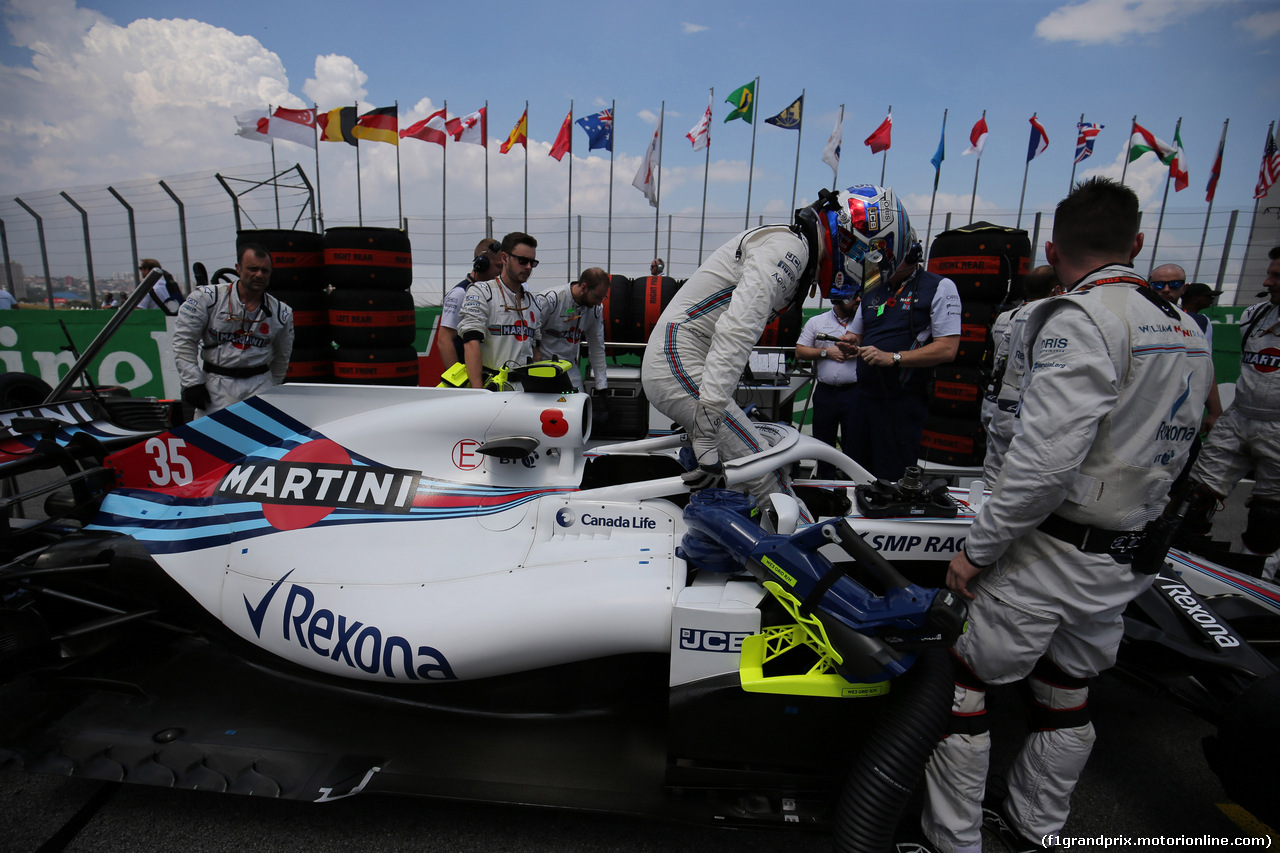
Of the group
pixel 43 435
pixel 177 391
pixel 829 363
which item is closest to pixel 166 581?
pixel 43 435

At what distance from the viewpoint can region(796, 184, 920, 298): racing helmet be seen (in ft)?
8.47

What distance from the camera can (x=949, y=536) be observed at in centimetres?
228

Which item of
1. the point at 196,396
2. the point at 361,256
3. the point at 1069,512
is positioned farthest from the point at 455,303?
the point at 1069,512

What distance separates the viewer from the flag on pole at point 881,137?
50.3ft

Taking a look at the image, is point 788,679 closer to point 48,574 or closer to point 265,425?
point 265,425

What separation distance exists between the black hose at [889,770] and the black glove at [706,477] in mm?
989

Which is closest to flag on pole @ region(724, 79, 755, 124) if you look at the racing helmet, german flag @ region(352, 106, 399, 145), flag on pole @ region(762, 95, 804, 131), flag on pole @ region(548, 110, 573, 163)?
flag on pole @ region(762, 95, 804, 131)

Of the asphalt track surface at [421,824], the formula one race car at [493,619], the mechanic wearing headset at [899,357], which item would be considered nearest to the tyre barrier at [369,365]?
the formula one race car at [493,619]

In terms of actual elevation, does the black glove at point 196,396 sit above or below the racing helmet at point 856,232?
below

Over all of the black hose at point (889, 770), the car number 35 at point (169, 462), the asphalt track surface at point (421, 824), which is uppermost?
the car number 35 at point (169, 462)

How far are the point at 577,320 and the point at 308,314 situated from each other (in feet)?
11.4

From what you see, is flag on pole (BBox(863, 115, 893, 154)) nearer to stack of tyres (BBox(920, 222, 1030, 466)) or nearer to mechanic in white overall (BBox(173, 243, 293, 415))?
stack of tyres (BBox(920, 222, 1030, 466))

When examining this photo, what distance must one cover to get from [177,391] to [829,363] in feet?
28.6

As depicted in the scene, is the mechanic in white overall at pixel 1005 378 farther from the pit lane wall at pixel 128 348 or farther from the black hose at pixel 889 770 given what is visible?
the pit lane wall at pixel 128 348
